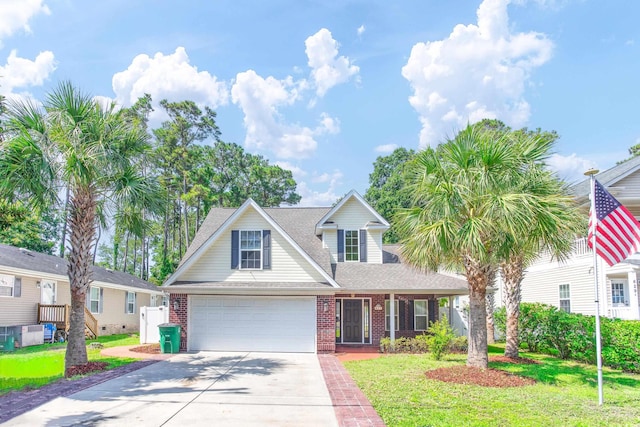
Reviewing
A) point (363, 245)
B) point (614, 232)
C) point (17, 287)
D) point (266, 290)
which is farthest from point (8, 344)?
point (614, 232)

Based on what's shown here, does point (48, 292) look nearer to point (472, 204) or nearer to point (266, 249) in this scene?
point (266, 249)

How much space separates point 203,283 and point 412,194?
28.4 feet

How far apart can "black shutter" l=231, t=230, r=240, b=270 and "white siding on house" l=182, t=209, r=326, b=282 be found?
0.45 ft

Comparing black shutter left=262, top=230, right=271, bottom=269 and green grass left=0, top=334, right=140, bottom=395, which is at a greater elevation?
A: black shutter left=262, top=230, right=271, bottom=269

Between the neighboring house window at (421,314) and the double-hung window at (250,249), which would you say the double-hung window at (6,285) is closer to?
the double-hung window at (250,249)

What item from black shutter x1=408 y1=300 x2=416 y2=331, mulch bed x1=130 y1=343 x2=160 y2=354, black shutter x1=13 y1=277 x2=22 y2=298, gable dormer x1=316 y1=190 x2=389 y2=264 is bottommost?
mulch bed x1=130 y1=343 x2=160 y2=354

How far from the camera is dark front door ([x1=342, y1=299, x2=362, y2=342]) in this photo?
61.6 feet

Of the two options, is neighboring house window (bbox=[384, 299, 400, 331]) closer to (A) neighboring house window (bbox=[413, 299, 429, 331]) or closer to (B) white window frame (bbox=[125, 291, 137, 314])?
(A) neighboring house window (bbox=[413, 299, 429, 331])

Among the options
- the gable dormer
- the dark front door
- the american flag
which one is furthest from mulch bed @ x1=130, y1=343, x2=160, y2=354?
the american flag

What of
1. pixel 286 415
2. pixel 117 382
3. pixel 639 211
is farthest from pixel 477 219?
pixel 639 211

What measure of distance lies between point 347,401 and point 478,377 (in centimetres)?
392

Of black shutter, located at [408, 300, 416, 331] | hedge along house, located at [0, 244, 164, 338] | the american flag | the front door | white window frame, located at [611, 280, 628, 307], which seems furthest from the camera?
the front door

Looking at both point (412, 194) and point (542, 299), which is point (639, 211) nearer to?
point (542, 299)

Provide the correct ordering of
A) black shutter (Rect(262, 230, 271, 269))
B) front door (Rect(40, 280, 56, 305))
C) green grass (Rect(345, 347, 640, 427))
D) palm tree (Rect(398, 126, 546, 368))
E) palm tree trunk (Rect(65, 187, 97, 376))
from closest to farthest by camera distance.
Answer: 1. green grass (Rect(345, 347, 640, 427))
2. palm tree (Rect(398, 126, 546, 368))
3. palm tree trunk (Rect(65, 187, 97, 376))
4. black shutter (Rect(262, 230, 271, 269))
5. front door (Rect(40, 280, 56, 305))
